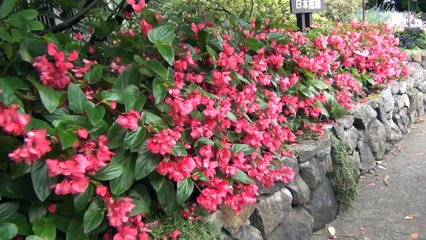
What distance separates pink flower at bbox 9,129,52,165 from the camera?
1.44 m

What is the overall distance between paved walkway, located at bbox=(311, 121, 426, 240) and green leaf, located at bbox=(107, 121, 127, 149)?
1.87 metres

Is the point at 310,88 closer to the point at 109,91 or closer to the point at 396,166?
the point at 396,166

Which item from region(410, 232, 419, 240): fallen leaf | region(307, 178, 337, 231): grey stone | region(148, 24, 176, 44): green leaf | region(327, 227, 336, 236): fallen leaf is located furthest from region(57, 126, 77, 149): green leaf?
region(410, 232, 419, 240): fallen leaf

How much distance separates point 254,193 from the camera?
2.42 m

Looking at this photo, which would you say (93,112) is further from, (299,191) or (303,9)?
(303,9)

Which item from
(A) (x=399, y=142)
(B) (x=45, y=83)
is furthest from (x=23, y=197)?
(A) (x=399, y=142)

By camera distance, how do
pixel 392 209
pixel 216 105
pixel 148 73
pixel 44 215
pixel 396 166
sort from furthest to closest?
1. pixel 396 166
2. pixel 392 209
3. pixel 216 105
4. pixel 148 73
5. pixel 44 215

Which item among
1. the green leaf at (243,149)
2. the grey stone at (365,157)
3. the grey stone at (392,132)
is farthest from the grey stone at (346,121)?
the green leaf at (243,149)

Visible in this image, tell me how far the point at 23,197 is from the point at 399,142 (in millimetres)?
4553

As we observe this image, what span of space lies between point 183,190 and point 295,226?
50.8 inches

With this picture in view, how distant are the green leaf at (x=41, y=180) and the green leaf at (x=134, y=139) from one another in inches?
12.6

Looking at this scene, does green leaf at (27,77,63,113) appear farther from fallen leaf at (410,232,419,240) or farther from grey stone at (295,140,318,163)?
fallen leaf at (410,232,419,240)

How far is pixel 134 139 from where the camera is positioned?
1.82 metres

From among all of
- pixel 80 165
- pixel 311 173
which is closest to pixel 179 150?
pixel 80 165
